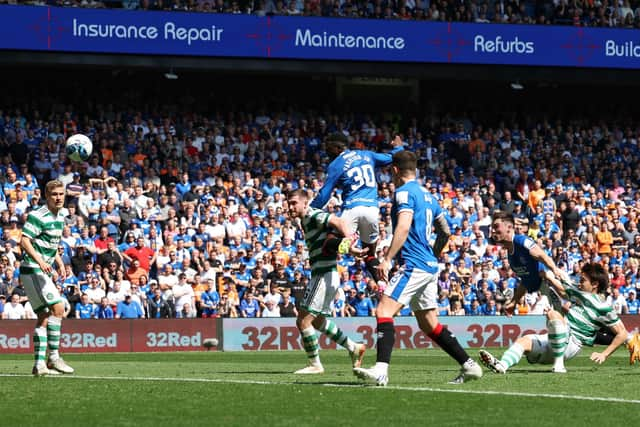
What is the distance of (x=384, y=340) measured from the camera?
10.9m

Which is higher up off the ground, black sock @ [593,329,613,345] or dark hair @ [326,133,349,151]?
dark hair @ [326,133,349,151]

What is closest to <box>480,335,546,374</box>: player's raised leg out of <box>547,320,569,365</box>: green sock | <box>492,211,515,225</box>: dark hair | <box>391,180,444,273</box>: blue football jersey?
<box>547,320,569,365</box>: green sock

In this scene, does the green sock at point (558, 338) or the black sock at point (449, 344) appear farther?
the green sock at point (558, 338)

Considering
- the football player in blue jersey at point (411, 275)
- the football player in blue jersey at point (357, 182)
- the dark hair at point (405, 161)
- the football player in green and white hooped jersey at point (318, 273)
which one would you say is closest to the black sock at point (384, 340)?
the football player in blue jersey at point (411, 275)

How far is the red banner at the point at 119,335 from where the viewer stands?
24469mm

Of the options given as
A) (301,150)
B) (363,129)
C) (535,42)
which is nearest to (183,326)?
(301,150)

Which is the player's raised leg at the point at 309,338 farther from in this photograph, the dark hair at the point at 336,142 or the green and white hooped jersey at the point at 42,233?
the green and white hooped jersey at the point at 42,233

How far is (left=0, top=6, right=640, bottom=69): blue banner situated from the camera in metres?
31.9

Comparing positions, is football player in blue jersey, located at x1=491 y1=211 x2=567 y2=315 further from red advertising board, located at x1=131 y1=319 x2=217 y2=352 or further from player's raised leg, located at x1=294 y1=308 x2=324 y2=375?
red advertising board, located at x1=131 y1=319 x2=217 y2=352

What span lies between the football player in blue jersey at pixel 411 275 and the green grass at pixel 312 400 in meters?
0.31

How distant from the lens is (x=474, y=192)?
32781 millimetres

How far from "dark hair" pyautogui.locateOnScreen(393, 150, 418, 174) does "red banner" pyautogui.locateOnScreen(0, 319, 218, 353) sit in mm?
14868

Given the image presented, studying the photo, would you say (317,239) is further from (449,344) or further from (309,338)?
(449,344)

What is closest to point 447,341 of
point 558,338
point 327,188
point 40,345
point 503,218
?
point 503,218
